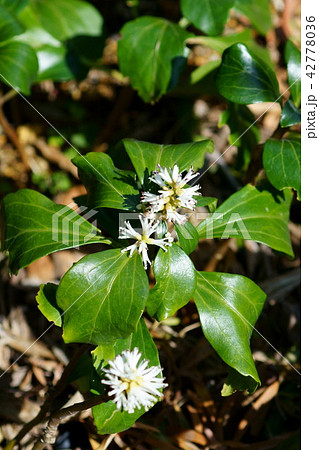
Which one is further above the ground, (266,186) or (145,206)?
(145,206)

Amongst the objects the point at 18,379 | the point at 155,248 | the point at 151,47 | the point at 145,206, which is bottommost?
the point at 18,379

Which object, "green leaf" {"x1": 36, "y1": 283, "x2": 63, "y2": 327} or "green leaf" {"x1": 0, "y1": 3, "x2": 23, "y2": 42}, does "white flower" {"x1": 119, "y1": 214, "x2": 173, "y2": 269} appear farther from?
"green leaf" {"x1": 0, "y1": 3, "x2": 23, "y2": 42}

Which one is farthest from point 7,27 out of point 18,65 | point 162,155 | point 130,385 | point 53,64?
point 130,385

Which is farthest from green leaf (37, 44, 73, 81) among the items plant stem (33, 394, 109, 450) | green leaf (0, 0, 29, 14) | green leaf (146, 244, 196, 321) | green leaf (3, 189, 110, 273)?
plant stem (33, 394, 109, 450)

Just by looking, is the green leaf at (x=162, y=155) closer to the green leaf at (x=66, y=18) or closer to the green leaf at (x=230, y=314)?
the green leaf at (x=230, y=314)

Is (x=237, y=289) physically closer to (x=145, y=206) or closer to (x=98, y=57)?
(x=145, y=206)

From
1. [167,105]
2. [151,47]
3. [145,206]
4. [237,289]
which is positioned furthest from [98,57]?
[237,289]

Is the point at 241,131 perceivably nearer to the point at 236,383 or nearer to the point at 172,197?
the point at 172,197
